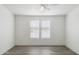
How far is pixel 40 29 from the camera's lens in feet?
5.56

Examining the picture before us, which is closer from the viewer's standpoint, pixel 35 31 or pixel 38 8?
pixel 38 8

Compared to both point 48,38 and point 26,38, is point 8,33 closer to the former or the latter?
point 26,38

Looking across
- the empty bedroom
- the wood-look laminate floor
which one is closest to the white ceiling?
the empty bedroom

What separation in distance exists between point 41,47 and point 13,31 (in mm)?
620

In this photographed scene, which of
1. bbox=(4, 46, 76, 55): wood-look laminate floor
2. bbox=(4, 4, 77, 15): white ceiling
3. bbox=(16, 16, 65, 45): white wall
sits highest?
bbox=(4, 4, 77, 15): white ceiling

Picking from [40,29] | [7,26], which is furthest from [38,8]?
[7,26]

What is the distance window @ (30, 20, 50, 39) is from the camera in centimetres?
165

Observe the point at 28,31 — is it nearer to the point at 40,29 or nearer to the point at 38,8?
the point at 40,29

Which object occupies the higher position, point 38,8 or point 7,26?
point 38,8

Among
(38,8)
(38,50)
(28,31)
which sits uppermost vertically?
(38,8)

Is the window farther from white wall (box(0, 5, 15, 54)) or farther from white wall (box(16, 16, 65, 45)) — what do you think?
white wall (box(0, 5, 15, 54))

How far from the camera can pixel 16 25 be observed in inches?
65.5
